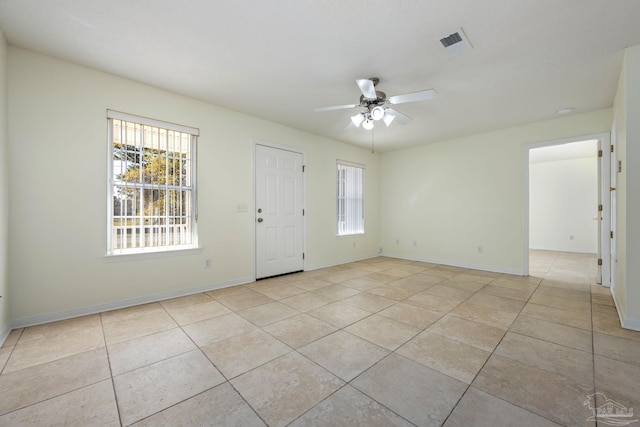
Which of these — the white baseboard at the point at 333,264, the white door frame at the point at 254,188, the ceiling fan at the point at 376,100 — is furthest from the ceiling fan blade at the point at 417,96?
the white baseboard at the point at 333,264

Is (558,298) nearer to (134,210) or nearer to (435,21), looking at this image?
(435,21)

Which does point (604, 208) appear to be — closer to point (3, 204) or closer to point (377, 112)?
point (377, 112)

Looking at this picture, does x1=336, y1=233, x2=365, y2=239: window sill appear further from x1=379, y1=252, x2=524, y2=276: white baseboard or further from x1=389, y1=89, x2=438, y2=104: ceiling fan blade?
x1=389, y1=89, x2=438, y2=104: ceiling fan blade

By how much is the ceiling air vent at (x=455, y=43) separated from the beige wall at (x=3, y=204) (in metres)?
3.81

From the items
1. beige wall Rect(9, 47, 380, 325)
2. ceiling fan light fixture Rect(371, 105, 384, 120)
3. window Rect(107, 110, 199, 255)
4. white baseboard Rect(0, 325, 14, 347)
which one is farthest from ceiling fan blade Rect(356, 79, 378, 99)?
white baseboard Rect(0, 325, 14, 347)

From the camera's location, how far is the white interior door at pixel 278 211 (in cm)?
434

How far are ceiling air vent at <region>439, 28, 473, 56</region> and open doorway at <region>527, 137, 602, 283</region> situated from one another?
5494 millimetres

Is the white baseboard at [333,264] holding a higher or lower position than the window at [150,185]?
lower

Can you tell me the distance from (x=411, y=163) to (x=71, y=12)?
5.70m

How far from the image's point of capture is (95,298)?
2.90m

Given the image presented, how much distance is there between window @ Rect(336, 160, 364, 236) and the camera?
5.75m

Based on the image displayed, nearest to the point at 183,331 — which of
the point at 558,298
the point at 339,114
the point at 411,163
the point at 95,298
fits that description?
the point at 95,298

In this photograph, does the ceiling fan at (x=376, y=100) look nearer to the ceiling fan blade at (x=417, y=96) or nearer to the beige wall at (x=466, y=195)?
the ceiling fan blade at (x=417, y=96)

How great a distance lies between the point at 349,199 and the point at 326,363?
4.31 meters
